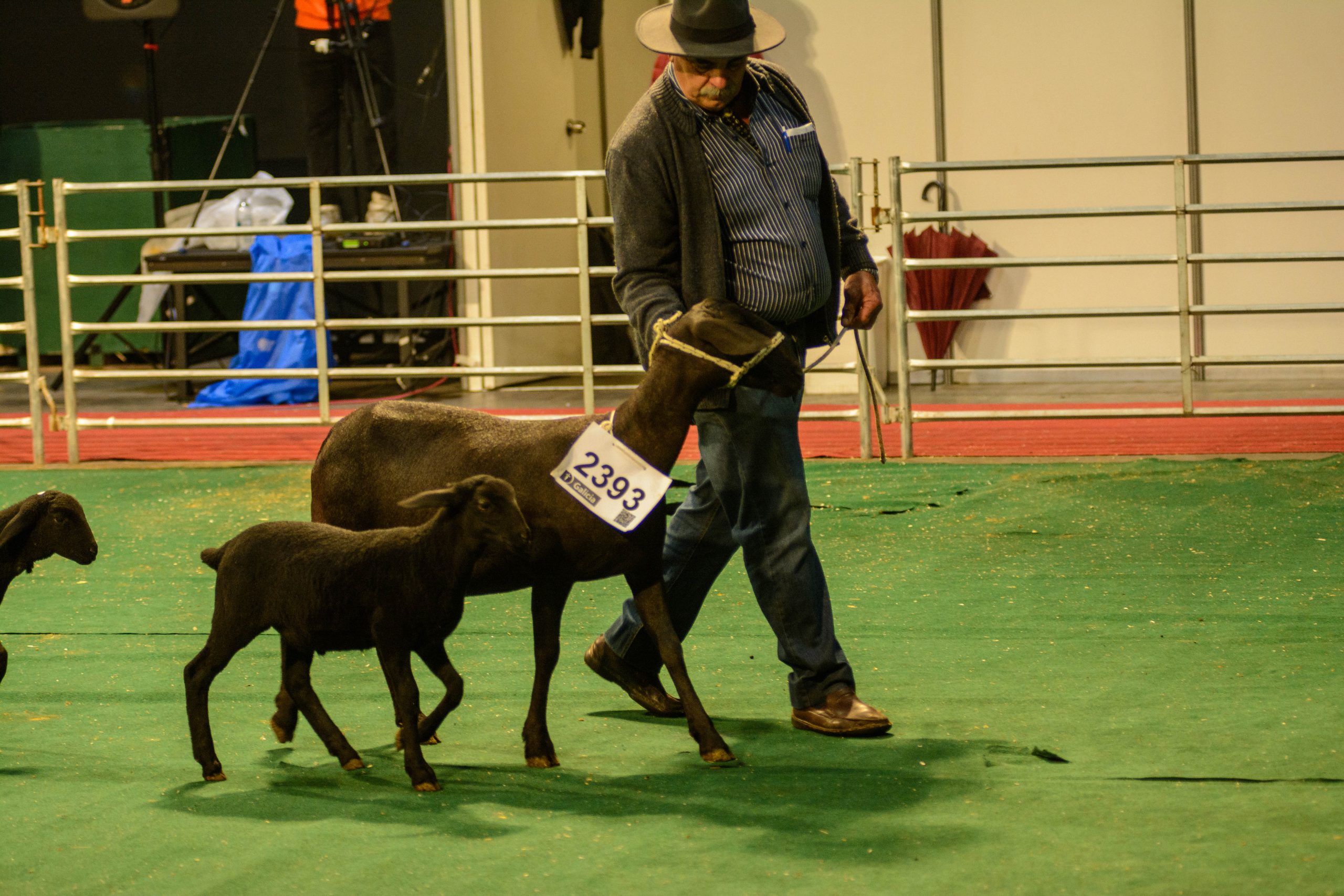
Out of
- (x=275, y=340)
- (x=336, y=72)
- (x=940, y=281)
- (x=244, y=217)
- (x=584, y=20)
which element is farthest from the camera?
(x=584, y=20)

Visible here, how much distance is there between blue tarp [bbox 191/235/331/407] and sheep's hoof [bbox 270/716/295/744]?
289 inches

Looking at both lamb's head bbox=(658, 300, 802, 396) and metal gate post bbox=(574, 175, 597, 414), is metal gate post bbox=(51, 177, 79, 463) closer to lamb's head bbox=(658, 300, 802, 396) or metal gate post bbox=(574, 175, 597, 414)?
metal gate post bbox=(574, 175, 597, 414)

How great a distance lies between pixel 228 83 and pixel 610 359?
14.4ft

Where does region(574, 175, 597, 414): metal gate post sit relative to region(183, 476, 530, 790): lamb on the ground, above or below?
above

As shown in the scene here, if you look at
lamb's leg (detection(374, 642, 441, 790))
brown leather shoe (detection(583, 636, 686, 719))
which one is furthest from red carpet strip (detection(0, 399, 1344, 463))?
lamb's leg (detection(374, 642, 441, 790))

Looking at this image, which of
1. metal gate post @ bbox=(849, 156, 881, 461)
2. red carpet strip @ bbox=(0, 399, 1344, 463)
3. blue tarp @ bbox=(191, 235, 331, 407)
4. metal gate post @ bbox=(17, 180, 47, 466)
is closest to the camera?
metal gate post @ bbox=(849, 156, 881, 461)

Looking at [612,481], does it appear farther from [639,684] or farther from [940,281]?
[940,281]

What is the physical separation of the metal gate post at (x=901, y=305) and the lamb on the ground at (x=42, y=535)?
4684mm

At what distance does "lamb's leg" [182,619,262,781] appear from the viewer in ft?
10.9

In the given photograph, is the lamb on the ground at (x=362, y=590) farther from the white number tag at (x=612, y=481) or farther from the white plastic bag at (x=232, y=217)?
the white plastic bag at (x=232, y=217)

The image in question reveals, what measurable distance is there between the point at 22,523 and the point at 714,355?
1.60 meters

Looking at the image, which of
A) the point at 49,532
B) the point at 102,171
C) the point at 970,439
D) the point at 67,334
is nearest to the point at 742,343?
the point at 49,532

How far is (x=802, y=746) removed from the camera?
A: 352cm

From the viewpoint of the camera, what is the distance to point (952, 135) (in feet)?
35.0
